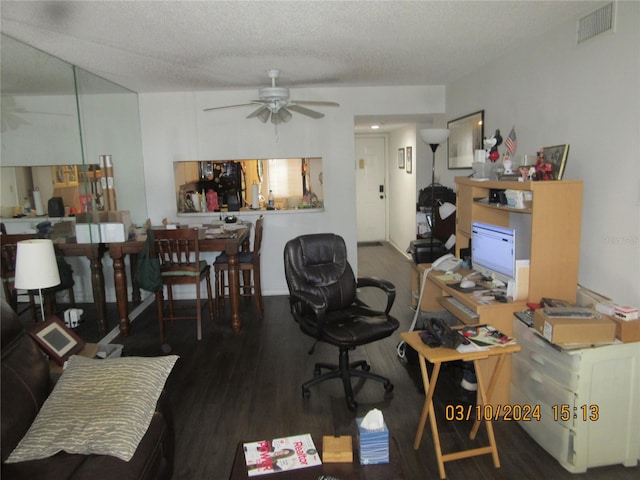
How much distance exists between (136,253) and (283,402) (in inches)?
86.0

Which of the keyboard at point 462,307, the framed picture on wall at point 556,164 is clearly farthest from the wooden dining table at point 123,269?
the framed picture on wall at point 556,164

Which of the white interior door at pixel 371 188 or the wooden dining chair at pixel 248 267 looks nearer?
the wooden dining chair at pixel 248 267

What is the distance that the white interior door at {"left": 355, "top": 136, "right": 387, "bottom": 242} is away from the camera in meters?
8.55

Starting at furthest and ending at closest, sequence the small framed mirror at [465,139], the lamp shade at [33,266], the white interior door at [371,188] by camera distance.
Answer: the white interior door at [371,188] → the small framed mirror at [465,139] → the lamp shade at [33,266]

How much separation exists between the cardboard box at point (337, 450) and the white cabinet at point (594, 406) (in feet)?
3.82

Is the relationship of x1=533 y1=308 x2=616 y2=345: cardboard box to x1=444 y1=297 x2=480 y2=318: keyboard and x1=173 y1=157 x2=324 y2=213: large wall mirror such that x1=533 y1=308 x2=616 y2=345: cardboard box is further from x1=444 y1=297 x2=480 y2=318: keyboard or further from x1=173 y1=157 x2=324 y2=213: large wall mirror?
x1=173 y1=157 x2=324 y2=213: large wall mirror

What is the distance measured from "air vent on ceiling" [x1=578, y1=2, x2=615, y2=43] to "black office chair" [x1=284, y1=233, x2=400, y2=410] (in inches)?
76.9

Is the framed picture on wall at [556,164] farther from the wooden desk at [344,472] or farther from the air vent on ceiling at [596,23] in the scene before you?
the wooden desk at [344,472]

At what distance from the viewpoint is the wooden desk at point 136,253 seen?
4.20m

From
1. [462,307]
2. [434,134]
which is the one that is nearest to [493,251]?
[462,307]

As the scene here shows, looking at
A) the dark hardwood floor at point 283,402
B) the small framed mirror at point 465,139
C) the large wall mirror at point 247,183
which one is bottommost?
the dark hardwood floor at point 283,402

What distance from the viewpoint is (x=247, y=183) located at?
6035 mm
